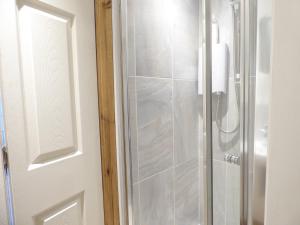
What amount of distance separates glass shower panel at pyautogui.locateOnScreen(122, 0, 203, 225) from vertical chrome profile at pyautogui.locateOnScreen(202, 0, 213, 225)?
0.47m

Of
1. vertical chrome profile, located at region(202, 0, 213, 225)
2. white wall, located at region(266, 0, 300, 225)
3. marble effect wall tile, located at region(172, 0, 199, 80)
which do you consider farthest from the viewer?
marble effect wall tile, located at region(172, 0, 199, 80)

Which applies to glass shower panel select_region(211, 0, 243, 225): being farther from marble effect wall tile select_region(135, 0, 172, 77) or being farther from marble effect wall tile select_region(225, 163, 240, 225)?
marble effect wall tile select_region(135, 0, 172, 77)

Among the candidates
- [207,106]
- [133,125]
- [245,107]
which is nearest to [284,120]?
[245,107]

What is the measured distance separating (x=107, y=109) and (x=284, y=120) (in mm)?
743

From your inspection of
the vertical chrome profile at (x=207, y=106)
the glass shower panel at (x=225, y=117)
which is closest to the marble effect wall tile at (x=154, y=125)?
the glass shower panel at (x=225, y=117)

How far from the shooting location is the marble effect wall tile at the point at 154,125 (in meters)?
1.13

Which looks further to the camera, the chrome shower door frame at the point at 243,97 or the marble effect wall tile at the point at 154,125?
the marble effect wall tile at the point at 154,125

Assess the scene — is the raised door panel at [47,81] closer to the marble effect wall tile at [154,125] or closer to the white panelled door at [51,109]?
the white panelled door at [51,109]

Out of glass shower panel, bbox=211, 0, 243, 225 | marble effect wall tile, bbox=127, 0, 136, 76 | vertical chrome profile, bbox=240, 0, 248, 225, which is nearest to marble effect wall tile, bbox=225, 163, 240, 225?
glass shower panel, bbox=211, 0, 243, 225

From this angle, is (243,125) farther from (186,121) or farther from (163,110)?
(186,121)

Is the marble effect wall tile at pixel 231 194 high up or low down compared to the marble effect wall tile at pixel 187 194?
up

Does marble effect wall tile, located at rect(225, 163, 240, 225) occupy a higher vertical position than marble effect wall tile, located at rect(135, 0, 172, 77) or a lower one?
lower

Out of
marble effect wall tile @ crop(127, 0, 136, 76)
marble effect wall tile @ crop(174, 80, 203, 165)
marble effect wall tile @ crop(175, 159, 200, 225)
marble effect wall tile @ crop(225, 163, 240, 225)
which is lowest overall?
marble effect wall tile @ crop(175, 159, 200, 225)

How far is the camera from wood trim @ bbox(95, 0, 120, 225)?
98 cm
